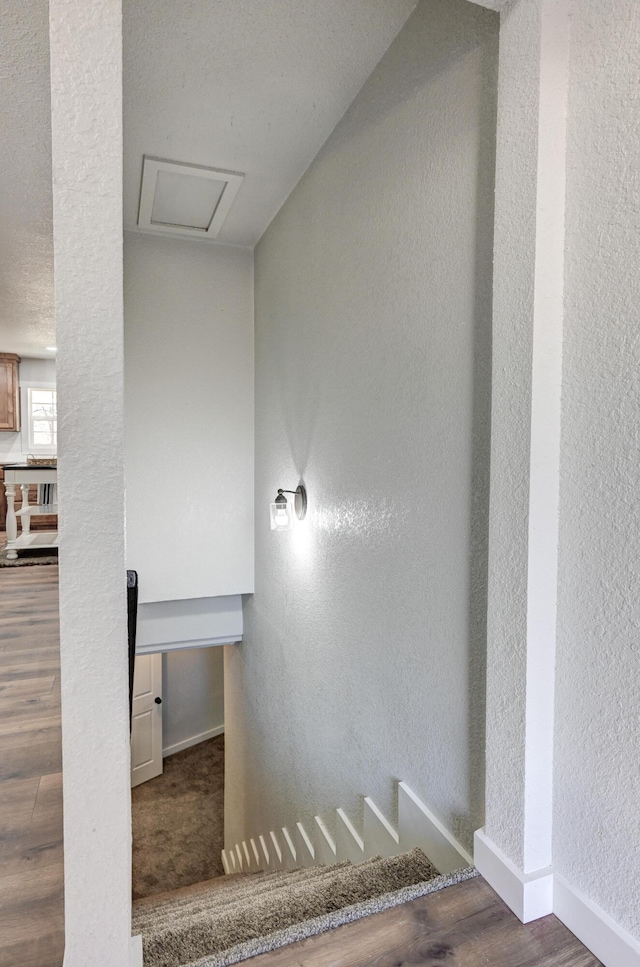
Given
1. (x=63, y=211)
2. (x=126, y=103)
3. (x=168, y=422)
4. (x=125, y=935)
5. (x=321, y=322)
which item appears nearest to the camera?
(x=63, y=211)

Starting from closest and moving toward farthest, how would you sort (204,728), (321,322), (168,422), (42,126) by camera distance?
(42,126) → (321,322) → (168,422) → (204,728)

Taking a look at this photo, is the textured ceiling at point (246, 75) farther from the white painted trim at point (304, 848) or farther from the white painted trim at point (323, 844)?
the white painted trim at point (304, 848)

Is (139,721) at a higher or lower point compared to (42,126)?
lower

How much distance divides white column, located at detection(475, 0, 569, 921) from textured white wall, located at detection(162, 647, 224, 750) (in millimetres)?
5319

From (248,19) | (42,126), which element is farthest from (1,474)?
(248,19)

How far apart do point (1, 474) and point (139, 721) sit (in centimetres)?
340

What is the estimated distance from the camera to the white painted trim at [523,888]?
1129 mm

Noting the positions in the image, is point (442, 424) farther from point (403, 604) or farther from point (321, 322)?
point (321, 322)

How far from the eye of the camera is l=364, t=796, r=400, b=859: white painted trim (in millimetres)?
1783

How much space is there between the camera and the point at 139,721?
5516 millimetres

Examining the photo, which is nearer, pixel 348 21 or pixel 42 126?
pixel 348 21

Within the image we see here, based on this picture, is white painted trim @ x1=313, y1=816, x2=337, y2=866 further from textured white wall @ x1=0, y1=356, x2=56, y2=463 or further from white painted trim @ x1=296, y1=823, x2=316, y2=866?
textured white wall @ x1=0, y1=356, x2=56, y2=463

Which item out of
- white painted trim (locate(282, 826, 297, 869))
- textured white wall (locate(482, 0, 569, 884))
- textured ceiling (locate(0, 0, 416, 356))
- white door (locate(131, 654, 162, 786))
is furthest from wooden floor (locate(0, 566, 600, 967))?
white door (locate(131, 654, 162, 786))

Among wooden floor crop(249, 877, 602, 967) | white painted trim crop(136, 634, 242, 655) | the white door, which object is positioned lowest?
the white door
